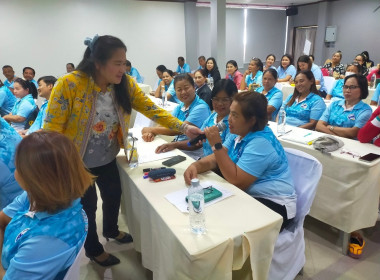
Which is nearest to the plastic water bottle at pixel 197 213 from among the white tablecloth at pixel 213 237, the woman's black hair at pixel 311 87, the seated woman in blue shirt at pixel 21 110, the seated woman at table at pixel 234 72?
the white tablecloth at pixel 213 237

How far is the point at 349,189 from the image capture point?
1.75m

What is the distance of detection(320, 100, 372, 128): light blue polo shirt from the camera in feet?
7.47

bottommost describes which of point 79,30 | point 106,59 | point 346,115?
point 346,115

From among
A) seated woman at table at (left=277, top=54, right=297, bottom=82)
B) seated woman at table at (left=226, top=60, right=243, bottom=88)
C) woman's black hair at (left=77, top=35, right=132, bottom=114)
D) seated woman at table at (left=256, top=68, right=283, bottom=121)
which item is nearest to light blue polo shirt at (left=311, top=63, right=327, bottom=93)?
seated woman at table at (left=277, top=54, right=297, bottom=82)

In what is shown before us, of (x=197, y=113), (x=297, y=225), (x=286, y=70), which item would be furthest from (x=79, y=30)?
(x=297, y=225)

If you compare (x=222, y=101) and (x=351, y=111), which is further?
(x=351, y=111)

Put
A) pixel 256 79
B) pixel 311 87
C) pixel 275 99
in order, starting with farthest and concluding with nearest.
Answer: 1. pixel 256 79
2. pixel 275 99
3. pixel 311 87

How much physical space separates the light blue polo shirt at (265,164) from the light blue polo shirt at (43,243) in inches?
31.7

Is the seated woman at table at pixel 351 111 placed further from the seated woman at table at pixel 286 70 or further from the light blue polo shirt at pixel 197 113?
the seated woman at table at pixel 286 70

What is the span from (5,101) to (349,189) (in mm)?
4097

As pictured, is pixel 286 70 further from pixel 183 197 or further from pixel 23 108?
pixel 183 197

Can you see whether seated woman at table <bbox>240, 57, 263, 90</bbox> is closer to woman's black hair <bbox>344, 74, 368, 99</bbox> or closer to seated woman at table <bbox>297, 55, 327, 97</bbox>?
seated woman at table <bbox>297, 55, 327, 97</bbox>

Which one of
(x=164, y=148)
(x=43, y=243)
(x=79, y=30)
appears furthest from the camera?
(x=79, y=30)

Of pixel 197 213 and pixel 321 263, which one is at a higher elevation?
pixel 197 213
